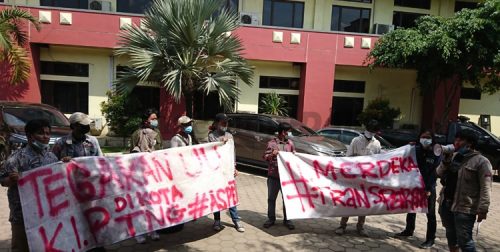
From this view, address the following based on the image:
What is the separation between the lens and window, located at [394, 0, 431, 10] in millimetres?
15751

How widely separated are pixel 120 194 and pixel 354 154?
3.32m

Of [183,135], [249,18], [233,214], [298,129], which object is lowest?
[233,214]

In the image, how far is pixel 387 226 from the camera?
573 centimetres

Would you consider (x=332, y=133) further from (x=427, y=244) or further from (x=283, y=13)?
(x=283, y=13)

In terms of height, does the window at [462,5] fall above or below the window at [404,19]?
above

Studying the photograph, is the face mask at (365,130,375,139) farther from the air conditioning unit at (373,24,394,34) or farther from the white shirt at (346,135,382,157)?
the air conditioning unit at (373,24,394,34)

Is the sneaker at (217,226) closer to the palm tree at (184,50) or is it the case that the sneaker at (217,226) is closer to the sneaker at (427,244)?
the sneaker at (427,244)

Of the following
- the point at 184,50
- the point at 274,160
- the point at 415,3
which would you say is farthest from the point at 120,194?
the point at 415,3

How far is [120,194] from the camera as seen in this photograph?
12.5ft

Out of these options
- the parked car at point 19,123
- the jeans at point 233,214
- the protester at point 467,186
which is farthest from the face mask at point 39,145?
the parked car at point 19,123

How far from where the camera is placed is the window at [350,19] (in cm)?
1541

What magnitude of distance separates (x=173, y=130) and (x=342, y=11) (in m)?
8.87

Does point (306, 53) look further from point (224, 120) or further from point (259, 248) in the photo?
point (259, 248)

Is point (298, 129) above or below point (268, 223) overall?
above
